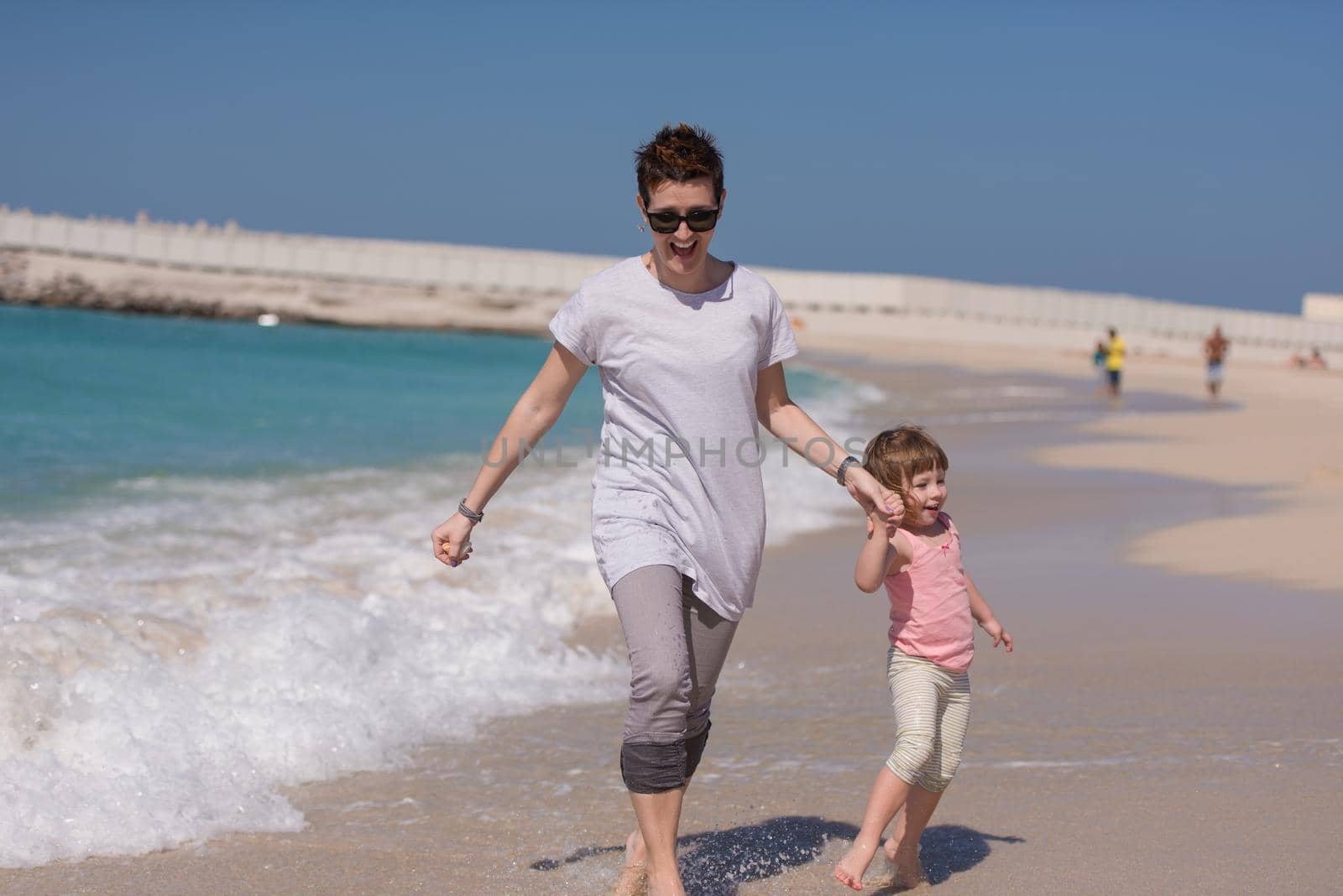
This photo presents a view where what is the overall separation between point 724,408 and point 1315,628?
162 inches

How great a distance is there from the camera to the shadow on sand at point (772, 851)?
154 inches

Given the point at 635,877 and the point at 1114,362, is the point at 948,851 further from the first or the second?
the point at 1114,362

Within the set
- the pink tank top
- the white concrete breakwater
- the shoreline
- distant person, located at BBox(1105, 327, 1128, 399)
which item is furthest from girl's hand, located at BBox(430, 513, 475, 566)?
the white concrete breakwater

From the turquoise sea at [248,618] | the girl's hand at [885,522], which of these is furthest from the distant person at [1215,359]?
the girl's hand at [885,522]

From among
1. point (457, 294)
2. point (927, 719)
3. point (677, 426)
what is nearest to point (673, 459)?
point (677, 426)

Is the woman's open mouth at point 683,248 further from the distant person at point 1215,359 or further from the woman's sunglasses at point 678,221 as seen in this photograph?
the distant person at point 1215,359

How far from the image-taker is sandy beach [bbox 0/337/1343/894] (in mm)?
3928

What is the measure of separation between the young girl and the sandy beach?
8.2 inches

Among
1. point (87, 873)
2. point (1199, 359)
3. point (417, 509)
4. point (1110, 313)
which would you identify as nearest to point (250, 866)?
point (87, 873)

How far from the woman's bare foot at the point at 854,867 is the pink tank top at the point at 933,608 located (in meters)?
0.52

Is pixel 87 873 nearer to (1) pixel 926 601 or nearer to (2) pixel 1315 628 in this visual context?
(1) pixel 926 601

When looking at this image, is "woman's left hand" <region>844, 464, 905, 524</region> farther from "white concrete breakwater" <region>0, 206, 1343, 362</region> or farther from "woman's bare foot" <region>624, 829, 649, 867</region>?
"white concrete breakwater" <region>0, 206, 1343, 362</region>

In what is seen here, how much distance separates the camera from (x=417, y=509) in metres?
11.3

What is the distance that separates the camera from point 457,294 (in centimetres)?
6975
